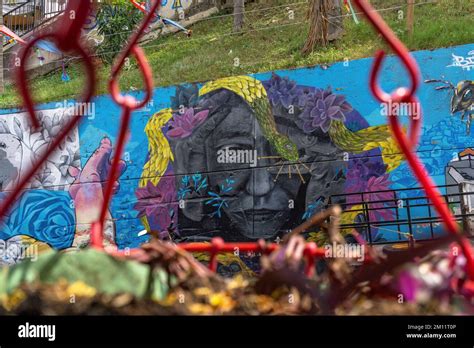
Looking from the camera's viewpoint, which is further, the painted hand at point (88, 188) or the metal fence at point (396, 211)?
the painted hand at point (88, 188)

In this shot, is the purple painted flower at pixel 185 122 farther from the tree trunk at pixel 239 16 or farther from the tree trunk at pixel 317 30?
the tree trunk at pixel 239 16

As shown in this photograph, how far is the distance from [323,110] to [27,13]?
611 cm

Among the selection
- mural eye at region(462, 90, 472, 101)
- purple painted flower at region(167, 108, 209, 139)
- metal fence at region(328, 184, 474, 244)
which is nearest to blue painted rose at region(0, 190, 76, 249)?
purple painted flower at region(167, 108, 209, 139)

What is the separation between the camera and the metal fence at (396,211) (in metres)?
5.04

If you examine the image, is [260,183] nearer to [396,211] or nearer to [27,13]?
[396,211]

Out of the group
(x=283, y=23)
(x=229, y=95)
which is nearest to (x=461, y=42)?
(x=229, y=95)

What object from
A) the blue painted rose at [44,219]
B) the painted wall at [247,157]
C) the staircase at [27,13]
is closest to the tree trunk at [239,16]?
the painted wall at [247,157]

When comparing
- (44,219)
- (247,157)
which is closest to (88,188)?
(44,219)

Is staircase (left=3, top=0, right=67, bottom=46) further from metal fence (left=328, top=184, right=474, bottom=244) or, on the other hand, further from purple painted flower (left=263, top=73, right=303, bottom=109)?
metal fence (left=328, top=184, right=474, bottom=244)

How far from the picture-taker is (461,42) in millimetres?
5508

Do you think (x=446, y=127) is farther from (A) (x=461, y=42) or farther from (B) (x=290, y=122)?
(B) (x=290, y=122)

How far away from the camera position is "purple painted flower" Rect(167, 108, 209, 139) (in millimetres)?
Answer: 6082

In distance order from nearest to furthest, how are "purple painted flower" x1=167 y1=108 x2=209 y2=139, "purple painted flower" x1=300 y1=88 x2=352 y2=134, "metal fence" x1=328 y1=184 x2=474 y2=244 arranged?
"metal fence" x1=328 y1=184 x2=474 y2=244, "purple painted flower" x1=300 y1=88 x2=352 y2=134, "purple painted flower" x1=167 y1=108 x2=209 y2=139

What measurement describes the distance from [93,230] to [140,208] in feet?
18.3
